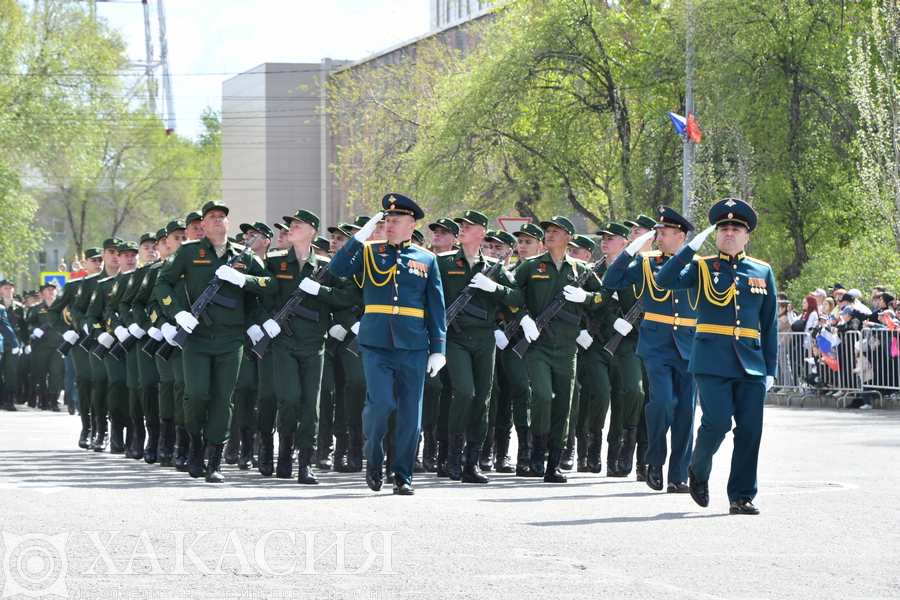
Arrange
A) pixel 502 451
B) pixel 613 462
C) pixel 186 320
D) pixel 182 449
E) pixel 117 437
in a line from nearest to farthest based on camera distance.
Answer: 1. pixel 186 320
2. pixel 613 462
3. pixel 182 449
4. pixel 502 451
5. pixel 117 437

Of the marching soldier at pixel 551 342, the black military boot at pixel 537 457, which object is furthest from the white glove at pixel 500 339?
the black military boot at pixel 537 457

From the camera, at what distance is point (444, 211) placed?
3362 cm

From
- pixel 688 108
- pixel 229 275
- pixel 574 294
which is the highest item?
pixel 688 108

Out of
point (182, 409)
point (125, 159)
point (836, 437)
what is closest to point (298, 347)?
point (182, 409)

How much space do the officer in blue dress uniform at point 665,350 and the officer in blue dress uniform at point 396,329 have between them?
1.37 metres

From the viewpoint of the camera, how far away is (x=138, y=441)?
13383 mm

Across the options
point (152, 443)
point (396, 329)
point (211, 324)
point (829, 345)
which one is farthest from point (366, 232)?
point (829, 345)

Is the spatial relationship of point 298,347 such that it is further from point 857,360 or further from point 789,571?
point 857,360

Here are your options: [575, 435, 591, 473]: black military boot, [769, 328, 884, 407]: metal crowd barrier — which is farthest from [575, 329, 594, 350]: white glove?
[769, 328, 884, 407]: metal crowd barrier

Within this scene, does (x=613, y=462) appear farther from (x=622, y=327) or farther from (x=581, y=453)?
(x=622, y=327)

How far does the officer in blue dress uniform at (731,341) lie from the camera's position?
907cm

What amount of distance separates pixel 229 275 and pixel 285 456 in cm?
152

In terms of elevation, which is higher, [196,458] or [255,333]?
[255,333]

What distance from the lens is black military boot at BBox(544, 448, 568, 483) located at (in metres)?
11.1
